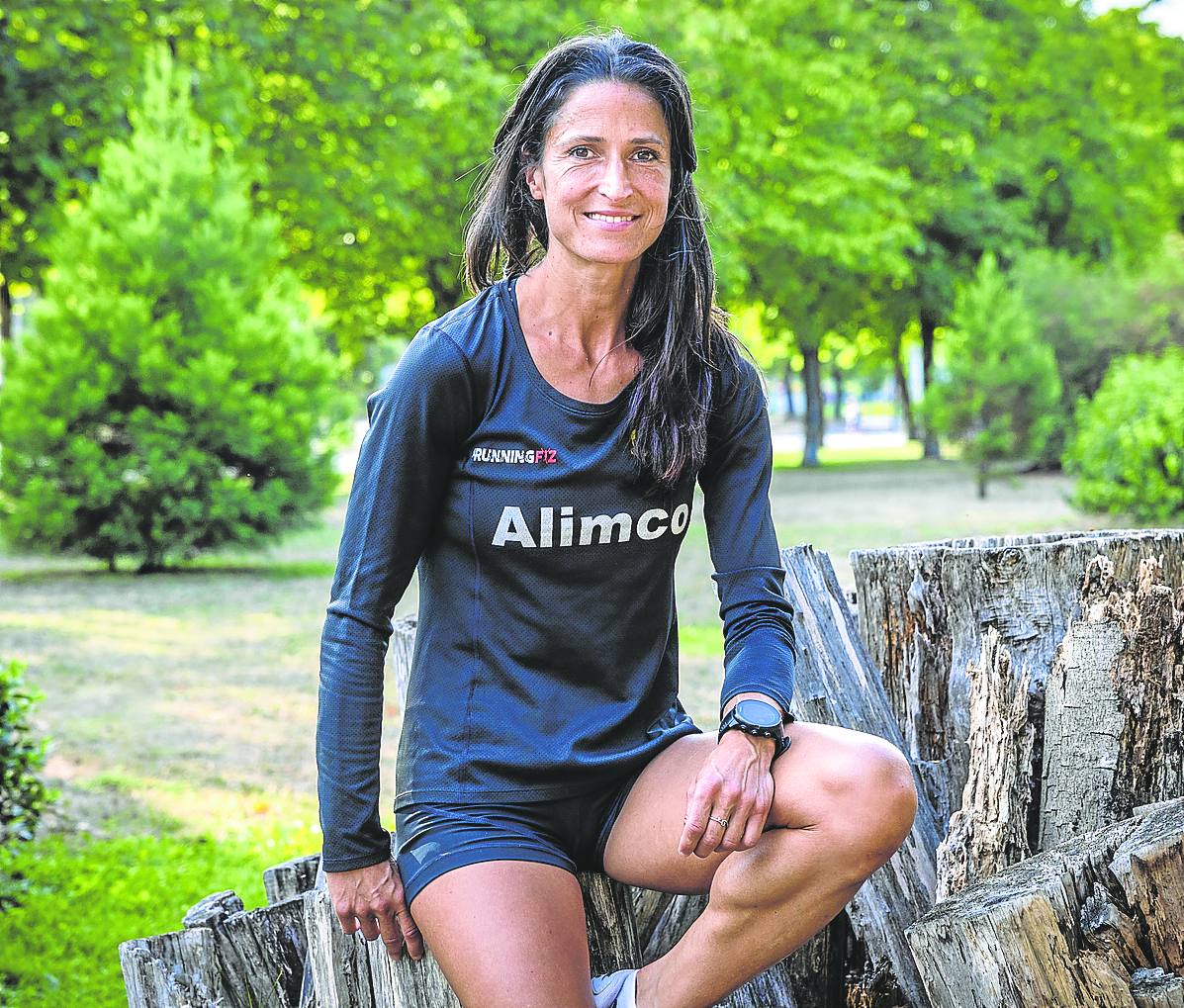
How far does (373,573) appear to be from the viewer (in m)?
2.32

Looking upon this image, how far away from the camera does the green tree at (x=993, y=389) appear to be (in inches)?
776

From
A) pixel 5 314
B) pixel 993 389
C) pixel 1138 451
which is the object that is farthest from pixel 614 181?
pixel 993 389

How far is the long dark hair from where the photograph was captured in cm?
240

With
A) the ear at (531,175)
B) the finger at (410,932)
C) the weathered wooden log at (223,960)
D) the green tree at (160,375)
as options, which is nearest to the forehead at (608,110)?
the ear at (531,175)

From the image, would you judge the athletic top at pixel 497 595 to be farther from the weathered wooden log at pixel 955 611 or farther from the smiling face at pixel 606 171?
the weathered wooden log at pixel 955 611

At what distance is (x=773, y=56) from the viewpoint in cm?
2194

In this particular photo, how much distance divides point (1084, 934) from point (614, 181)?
57.9 inches

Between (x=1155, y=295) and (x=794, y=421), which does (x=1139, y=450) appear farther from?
(x=794, y=421)

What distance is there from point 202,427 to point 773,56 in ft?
43.5

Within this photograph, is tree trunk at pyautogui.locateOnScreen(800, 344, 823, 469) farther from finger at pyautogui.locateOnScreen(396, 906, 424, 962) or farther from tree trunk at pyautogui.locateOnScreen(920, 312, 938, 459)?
finger at pyautogui.locateOnScreen(396, 906, 424, 962)

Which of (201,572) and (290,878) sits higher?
(290,878)

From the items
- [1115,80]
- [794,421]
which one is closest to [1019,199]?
[1115,80]

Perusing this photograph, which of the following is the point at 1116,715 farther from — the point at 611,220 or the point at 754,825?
the point at 611,220

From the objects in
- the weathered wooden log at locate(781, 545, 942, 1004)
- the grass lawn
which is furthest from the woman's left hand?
the grass lawn
